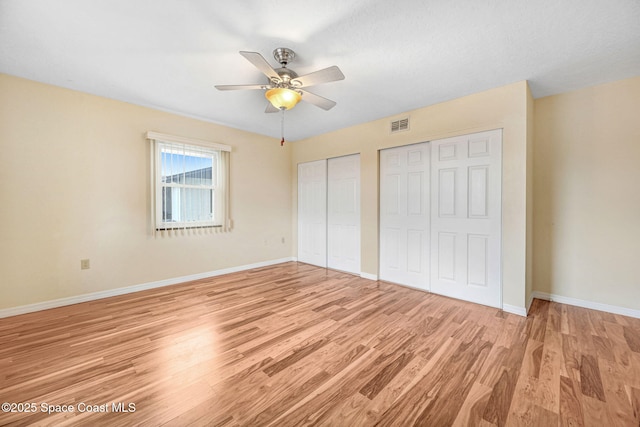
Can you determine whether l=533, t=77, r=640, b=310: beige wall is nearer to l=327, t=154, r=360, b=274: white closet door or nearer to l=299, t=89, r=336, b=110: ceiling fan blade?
l=327, t=154, r=360, b=274: white closet door

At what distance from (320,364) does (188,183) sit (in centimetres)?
338

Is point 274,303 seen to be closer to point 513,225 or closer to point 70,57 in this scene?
point 513,225

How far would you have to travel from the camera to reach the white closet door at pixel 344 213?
4328mm

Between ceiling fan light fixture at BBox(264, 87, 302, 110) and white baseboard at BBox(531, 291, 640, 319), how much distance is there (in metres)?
3.77

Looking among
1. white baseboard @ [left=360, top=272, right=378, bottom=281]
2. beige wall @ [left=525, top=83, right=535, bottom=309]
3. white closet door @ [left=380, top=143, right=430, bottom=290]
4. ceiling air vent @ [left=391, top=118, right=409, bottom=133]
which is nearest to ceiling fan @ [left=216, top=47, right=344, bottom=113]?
ceiling air vent @ [left=391, top=118, right=409, bottom=133]

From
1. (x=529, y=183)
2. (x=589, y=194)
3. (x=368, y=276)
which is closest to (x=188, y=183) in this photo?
(x=368, y=276)

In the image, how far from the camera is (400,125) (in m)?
3.63

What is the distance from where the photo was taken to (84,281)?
3.07 meters

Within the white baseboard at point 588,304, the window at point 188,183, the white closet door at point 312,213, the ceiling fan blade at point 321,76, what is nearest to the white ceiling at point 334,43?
the ceiling fan blade at point 321,76

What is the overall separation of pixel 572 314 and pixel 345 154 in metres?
3.62

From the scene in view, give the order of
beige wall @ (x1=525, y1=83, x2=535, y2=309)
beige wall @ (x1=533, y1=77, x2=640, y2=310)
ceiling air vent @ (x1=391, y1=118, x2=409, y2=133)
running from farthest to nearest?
ceiling air vent @ (x1=391, y1=118, x2=409, y2=133), beige wall @ (x1=525, y1=83, x2=535, y2=309), beige wall @ (x1=533, y1=77, x2=640, y2=310)

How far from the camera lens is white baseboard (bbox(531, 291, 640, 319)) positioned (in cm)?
263

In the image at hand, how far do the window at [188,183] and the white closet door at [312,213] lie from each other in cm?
158

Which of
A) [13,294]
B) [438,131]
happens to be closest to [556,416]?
[438,131]
